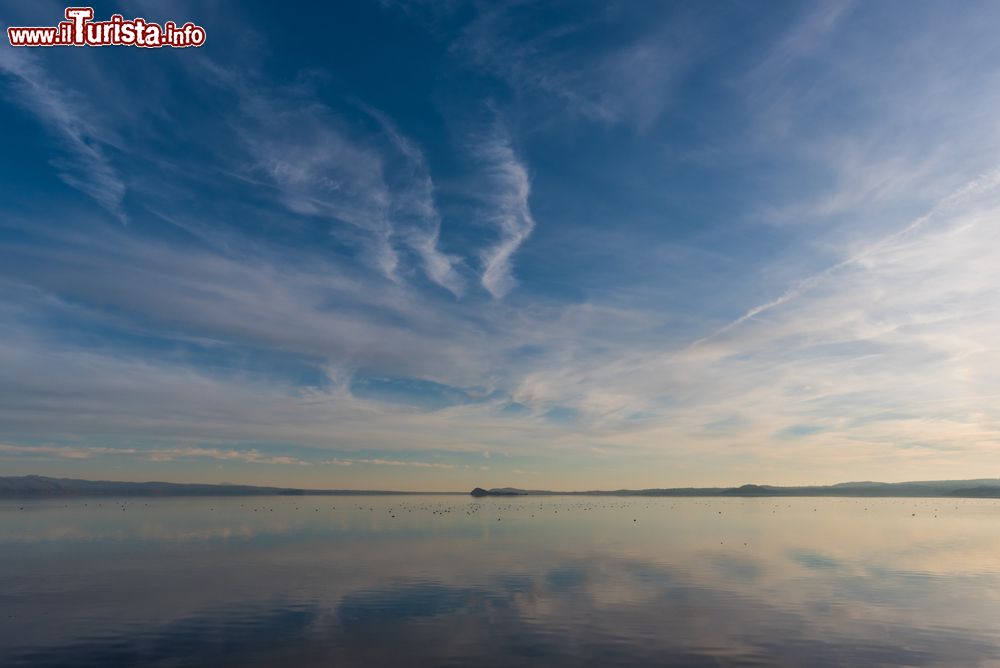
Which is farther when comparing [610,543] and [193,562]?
[610,543]

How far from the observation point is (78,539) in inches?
2483

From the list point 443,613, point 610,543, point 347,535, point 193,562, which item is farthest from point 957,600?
point 347,535

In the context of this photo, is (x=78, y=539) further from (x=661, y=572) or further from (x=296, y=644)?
(x=661, y=572)

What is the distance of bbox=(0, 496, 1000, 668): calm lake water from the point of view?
22.7 meters

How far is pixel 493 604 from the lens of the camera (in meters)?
30.9

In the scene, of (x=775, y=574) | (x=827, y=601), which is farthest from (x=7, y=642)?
(x=775, y=574)

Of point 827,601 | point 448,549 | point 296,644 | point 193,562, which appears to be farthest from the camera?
point 448,549

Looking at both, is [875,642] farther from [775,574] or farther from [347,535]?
[347,535]

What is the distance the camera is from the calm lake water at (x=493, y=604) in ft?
74.4

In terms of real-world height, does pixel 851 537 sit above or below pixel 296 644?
above

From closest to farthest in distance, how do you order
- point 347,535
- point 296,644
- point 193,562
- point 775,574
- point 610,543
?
point 296,644 < point 775,574 < point 193,562 < point 610,543 < point 347,535

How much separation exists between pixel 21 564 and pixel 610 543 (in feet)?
163

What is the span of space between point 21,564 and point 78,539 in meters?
21.4

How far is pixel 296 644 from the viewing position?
23.5 m
